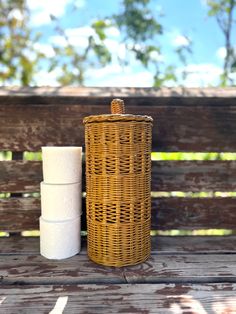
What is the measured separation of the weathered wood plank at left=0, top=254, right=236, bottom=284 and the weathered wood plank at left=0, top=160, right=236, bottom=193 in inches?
12.1

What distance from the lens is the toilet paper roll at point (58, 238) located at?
3.66 ft

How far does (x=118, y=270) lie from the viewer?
1.03 m

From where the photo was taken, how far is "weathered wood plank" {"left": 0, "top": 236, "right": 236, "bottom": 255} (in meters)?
1.21

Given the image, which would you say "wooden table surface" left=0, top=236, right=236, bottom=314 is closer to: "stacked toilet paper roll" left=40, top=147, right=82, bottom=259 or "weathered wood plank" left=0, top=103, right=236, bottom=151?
"stacked toilet paper roll" left=40, top=147, right=82, bottom=259

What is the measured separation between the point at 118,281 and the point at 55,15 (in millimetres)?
1893

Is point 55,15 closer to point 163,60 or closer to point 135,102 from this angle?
point 163,60

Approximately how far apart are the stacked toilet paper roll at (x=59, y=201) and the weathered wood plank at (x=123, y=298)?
22cm

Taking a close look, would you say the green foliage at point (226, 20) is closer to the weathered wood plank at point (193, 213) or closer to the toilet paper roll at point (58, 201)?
the weathered wood plank at point (193, 213)

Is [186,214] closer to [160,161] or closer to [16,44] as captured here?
[160,161]

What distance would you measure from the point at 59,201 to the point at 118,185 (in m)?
0.24

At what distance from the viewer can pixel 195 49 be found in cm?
218

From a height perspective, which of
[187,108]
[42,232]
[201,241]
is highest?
[187,108]

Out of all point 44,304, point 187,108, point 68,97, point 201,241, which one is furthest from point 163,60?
point 44,304

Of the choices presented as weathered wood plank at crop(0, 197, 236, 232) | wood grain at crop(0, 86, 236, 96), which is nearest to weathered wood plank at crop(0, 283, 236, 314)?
weathered wood plank at crop(0, 197, 236, 232)
